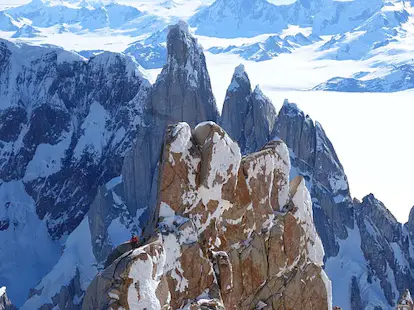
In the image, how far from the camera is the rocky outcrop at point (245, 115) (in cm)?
14675

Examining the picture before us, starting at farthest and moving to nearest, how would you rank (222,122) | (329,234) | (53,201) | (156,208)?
(53,201) → (222,122) → (329,234) → (156,208)

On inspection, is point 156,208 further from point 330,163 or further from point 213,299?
point 330,163

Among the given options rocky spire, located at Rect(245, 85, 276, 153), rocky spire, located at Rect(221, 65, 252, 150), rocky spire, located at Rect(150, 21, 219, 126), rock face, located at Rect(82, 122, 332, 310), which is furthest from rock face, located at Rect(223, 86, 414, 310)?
rock face, located at Rect(82, 122, 332, 310)

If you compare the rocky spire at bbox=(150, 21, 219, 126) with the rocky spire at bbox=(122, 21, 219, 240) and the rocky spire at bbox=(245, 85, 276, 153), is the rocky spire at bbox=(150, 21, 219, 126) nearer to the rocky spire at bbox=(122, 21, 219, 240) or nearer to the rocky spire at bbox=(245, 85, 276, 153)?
the rocky spire at bbox=(122, 21, 219, 240)

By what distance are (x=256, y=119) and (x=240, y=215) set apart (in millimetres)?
111256

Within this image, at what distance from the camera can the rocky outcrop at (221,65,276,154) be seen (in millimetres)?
146750

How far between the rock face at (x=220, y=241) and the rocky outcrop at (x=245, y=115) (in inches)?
4132

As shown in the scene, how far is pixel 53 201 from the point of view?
173 m

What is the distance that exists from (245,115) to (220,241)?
4514 inches

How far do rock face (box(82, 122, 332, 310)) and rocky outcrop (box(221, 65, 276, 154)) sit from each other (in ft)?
344

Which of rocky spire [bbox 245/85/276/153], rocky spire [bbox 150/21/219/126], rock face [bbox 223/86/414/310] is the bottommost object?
rock face [bbox 223/86/414/310]

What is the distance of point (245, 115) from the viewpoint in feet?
492

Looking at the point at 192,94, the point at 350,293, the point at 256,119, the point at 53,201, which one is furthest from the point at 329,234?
the point at 53,201

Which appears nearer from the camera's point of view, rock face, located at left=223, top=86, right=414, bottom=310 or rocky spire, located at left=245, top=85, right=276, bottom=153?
rock face, located at left=223, top=86, right=414, bottom=310
